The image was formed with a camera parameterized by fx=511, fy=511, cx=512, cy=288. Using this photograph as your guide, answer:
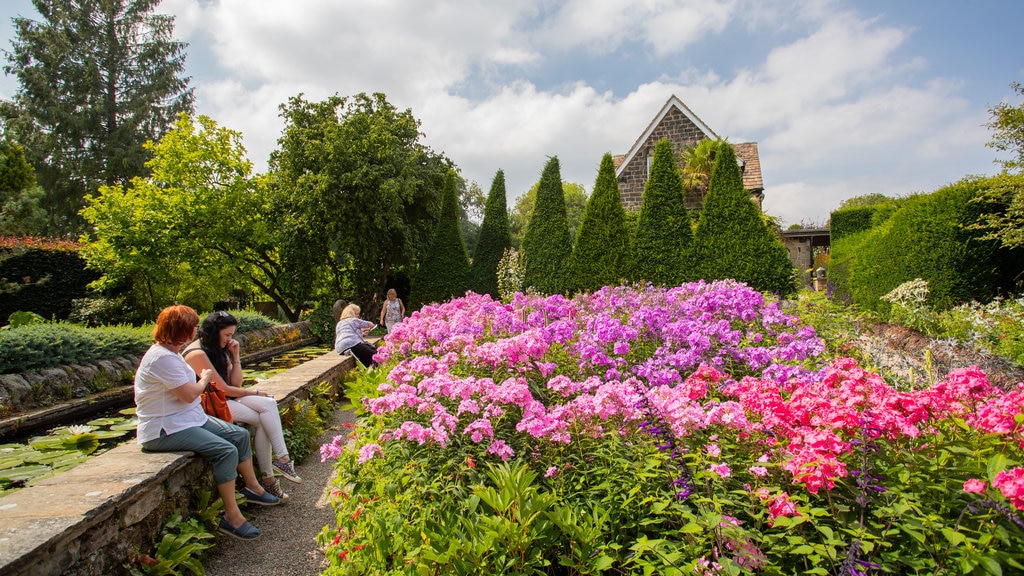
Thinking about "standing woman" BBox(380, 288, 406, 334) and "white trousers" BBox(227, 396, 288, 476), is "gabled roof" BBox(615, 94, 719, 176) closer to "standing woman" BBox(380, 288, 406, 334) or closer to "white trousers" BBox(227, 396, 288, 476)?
"standing woman" BBox(380, 288, 406, 334)

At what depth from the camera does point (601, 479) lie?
2.03m

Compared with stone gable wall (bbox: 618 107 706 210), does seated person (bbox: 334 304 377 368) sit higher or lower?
lower

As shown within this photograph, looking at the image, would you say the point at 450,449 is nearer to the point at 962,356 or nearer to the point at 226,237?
the point at 962,356

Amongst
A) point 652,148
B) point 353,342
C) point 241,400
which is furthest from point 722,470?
point 652,148

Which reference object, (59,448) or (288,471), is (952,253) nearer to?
(288,471)

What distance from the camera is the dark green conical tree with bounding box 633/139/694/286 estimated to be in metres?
10.8

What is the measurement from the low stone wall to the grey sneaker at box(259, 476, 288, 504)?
0.45 m

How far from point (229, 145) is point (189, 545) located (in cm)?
Result: 1301

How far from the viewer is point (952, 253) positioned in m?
7.77

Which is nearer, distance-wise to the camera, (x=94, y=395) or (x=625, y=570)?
(x=625, y=570)

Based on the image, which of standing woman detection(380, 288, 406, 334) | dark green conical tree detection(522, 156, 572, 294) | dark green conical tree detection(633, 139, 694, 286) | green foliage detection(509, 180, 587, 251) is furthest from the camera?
green foliage detection(509, 180, 587, 251)

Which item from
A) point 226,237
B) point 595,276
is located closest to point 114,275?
point 226,237

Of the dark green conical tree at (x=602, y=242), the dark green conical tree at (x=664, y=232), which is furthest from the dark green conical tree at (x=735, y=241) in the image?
the dark green conical tree at (x=602, y=242)

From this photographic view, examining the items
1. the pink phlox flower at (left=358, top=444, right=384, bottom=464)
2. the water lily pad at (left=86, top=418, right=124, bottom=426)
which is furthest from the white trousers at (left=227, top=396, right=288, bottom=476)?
the water lily pad at (left=86, top=418, right=124, bottom=426)
